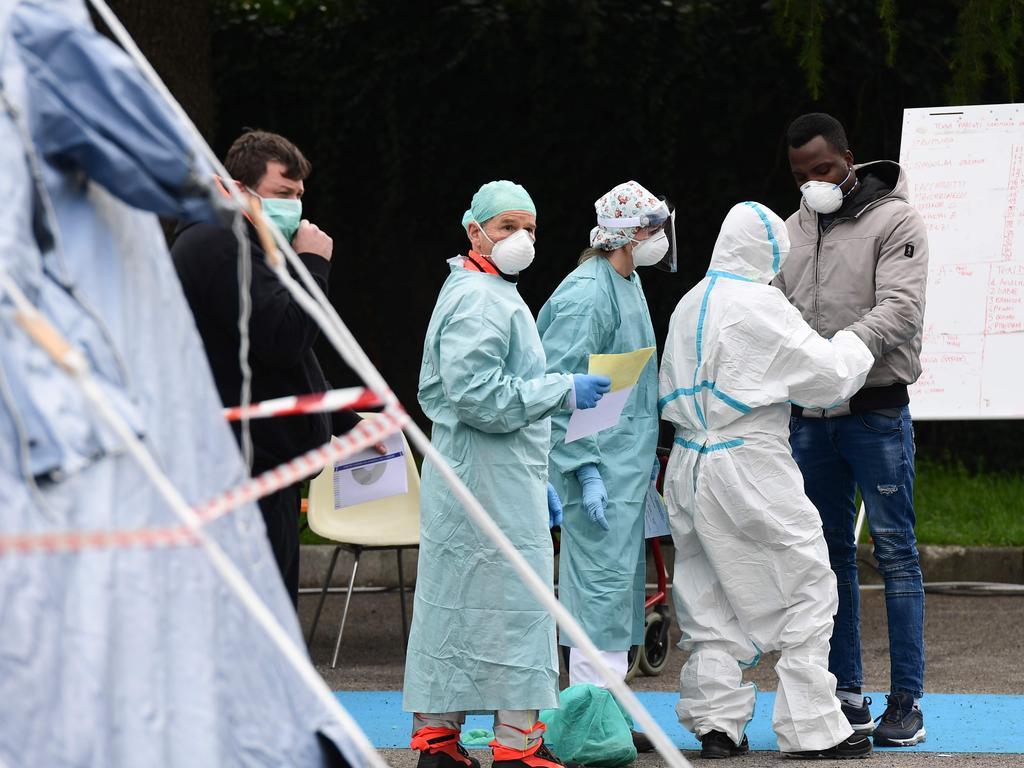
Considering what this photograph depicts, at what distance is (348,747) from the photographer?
2.79m

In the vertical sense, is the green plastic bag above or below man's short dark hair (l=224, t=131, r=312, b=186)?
below

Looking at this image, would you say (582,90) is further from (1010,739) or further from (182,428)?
(182,428)

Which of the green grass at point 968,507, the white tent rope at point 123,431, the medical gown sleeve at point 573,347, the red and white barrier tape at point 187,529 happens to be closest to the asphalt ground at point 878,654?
the green grass at point 968,507

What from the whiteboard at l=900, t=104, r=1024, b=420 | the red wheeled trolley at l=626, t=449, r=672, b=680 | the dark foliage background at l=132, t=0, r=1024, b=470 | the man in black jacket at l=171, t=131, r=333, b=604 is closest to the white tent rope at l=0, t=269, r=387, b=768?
the man in black jacket at l=171, t=131, r=333, b=604

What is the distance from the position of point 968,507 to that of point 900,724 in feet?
14.2

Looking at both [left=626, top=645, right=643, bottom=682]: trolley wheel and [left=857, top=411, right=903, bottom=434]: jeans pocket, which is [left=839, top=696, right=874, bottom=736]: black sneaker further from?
[left=626, top=645, right=643, bottom=682]: trolley wheel

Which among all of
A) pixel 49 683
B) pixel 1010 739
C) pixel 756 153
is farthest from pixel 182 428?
pixel 756 153

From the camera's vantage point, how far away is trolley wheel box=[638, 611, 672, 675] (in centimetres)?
625

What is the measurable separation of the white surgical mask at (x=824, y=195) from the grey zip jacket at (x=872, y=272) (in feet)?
0.25

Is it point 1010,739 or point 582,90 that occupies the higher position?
point 582,90

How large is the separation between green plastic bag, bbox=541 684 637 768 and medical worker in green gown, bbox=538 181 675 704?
28 cm

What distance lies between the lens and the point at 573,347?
507 centimetres

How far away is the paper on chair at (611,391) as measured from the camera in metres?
4.72

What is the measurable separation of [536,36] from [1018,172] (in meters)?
4.11
